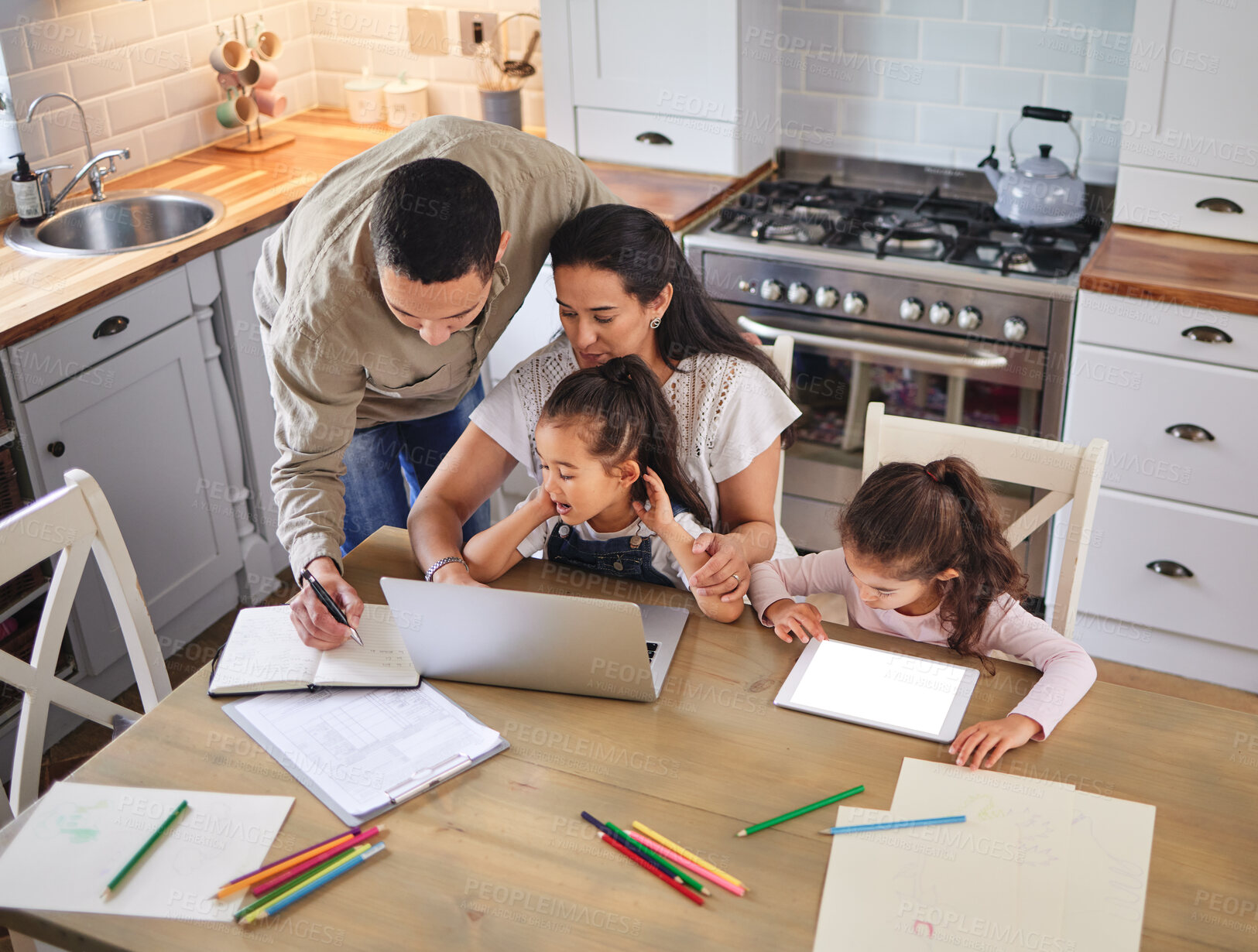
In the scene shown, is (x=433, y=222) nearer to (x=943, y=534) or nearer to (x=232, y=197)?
(x=943, y=534)

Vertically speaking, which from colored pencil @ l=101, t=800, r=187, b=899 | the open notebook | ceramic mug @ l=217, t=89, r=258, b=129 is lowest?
colored pencil @ l=101, t=800, r=187, b=899

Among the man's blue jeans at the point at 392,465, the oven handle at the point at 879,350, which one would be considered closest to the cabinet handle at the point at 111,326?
the man's blue jeans at the point at 392,465

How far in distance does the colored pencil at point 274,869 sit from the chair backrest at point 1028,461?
976mm

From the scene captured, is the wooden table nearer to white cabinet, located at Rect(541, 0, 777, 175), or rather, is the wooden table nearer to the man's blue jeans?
the man's blue jeans

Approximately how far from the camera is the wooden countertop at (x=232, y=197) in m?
2.36

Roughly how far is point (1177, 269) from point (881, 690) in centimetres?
146

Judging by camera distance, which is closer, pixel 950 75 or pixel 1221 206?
pixel 1221 206

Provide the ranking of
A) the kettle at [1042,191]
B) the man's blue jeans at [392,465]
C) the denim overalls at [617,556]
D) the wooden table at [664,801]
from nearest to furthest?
the wooden table at [664,801] < the denim overalls at [617,556] < the man's blue jeans at [392,465] < the kettle at [1042,191]

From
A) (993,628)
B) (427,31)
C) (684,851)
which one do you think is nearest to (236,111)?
(427,31)

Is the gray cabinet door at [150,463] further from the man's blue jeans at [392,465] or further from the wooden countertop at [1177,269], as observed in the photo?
the wooden countertop at [1177,269]

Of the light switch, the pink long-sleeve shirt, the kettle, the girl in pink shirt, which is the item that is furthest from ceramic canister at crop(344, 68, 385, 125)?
the girl in pink shirt

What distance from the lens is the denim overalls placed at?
1.84 meters

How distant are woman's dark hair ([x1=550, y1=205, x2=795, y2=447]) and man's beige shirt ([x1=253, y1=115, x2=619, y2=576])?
0.36 ft

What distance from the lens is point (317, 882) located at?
1.22m
